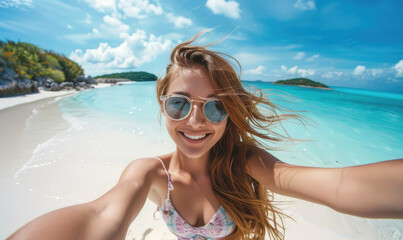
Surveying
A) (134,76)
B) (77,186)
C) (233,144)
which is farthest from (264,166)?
(134,76)

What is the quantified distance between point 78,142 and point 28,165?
1.54m

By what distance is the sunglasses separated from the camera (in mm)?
1373

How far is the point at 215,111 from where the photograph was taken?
139cm

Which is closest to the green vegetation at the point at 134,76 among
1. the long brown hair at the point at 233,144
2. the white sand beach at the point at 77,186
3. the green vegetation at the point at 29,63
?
the green vegetation at the point at 29,63

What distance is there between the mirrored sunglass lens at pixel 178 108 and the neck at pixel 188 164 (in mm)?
420

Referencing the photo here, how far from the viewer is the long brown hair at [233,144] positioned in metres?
1.45

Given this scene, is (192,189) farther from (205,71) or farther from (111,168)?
(111,168)

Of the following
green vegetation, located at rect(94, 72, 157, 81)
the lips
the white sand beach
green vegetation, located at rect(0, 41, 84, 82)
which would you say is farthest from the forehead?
green vegetation, located at rect(94, 72, 157, 81)

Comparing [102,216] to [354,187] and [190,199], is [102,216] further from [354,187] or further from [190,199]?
[354,187]

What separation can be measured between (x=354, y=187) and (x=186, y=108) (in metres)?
1.08

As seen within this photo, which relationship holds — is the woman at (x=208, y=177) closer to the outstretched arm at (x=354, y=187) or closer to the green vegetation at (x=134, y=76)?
the outstretched arm at (x=354, y=187)

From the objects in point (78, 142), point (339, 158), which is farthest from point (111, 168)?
point (339, 158)

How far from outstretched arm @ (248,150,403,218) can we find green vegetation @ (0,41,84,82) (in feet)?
60.8

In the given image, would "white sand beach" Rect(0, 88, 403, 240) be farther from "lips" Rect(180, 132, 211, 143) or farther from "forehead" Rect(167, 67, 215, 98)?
"forehead" Rect(167, 67, 215, 98)
